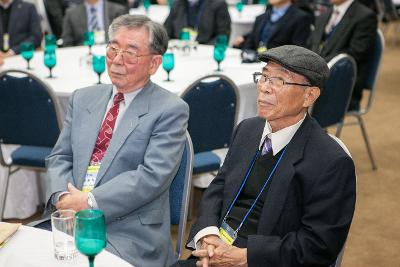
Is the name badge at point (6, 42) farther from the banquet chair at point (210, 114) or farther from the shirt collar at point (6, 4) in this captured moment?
the banquet chair at point (210, 114)

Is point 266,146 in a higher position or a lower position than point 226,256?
higher

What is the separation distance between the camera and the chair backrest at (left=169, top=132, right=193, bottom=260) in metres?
2.48

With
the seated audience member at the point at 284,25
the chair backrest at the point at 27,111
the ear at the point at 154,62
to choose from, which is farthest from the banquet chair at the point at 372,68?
the ear at the point at 154,62

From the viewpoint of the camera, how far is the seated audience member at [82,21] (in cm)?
592

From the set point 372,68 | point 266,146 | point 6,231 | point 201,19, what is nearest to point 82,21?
point 201,19

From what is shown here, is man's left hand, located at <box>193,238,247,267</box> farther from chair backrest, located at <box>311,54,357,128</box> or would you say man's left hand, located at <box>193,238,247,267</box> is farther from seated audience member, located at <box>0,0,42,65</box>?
seated audience member, located at <box>0,0,42,65</box>

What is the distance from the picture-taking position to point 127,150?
2.52m

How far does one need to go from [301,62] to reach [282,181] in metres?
0.41

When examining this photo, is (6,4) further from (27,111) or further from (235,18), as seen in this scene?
(27,111)

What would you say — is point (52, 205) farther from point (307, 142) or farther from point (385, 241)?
point (385, 241)

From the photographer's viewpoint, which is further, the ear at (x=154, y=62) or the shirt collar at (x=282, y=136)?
the ear at (x=154, y=62)

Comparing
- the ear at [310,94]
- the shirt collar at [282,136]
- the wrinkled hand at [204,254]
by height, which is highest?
the ear at [310,94]

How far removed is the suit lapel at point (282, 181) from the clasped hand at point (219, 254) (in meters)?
0.12

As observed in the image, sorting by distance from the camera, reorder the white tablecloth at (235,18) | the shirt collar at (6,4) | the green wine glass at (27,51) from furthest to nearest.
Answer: the white tablecloth at (235,18) → the shirt collar at (6,4) → the green wine glass at (27,51)
